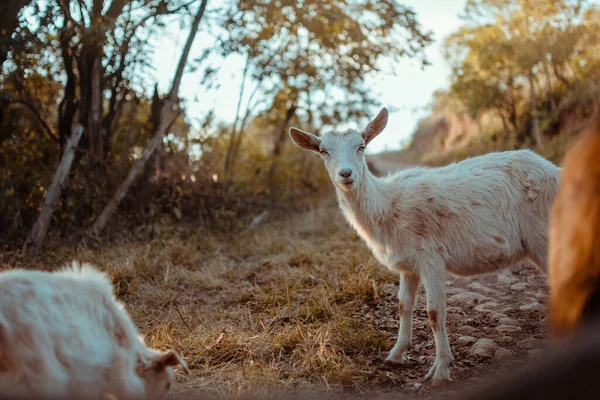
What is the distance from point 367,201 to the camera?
15.6ft

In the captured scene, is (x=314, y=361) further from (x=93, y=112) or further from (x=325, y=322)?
(x=93, y=112)

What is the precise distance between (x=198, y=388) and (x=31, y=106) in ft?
21.7

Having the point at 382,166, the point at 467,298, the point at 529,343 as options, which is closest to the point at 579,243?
the point at 529,343

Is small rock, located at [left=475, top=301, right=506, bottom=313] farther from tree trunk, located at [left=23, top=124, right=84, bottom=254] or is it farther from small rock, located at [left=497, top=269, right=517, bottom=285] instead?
tree trunk, located at [left=23, top=124, right=84, bottom=254]

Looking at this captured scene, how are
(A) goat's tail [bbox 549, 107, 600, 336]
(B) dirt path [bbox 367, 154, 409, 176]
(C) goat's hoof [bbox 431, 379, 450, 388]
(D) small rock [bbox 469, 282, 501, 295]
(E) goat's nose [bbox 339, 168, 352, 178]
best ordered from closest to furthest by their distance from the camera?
(A) goat's tail [bbox 549, 107, 600, 336]
(C) goat's hoof [bbox 431, 379, 450, 388]
(E) goat's nose [bbox 339, 168, 352, 178]
(D) small rock [bbox 469, 282, 501, 295]
(B) dirt path [bbox 367, 154, 409, 176]

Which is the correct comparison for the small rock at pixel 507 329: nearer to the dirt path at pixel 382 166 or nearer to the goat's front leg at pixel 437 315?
the goat's front leg at pixel 437 315

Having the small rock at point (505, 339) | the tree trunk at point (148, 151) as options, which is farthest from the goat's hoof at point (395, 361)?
the tree trunk at point (148, 151)

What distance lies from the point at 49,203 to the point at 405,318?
5202 millimetres

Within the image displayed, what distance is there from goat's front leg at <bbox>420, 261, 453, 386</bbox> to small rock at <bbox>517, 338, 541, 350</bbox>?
29.3 inches

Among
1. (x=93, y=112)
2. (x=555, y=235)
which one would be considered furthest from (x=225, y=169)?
(x=555, y=235)

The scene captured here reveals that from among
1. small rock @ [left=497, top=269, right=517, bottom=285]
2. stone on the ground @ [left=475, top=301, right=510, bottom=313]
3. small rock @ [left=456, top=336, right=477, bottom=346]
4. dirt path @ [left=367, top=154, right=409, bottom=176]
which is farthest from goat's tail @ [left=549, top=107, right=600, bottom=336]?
dirt path @ [left=367, top=154, right=409, bottom=176]

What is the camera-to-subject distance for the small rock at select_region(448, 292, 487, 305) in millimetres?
5793

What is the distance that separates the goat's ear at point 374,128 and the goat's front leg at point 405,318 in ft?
4.55

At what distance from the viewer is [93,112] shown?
8.64 metres
